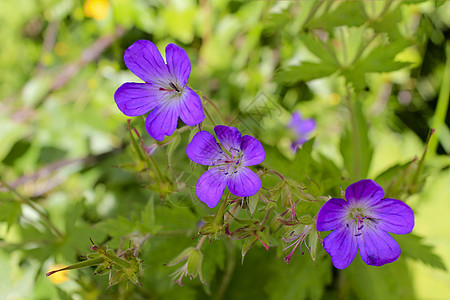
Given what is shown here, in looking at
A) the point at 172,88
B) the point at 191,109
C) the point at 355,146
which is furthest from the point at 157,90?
the point at 355,146

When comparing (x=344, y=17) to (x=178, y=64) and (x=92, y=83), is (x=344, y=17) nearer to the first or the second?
(x=178, y=64)

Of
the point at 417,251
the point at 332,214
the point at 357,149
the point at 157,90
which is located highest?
the point at 157,90

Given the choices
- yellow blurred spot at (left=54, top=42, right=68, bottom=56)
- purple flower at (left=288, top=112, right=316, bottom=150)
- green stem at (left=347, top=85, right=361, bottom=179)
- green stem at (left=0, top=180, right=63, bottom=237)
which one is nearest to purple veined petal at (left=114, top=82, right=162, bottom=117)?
green stem at (left=0, top=180, right=63, bottom=237)

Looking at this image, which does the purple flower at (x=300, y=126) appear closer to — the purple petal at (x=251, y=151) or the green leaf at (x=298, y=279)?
the green leaf at (x=298, y=279)

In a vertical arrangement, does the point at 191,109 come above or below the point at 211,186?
above

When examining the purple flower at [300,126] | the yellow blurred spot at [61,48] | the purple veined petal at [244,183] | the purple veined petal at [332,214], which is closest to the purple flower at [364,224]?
the purple veined petal at [332,214]

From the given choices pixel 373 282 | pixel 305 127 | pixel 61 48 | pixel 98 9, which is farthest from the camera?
pixel 61 48

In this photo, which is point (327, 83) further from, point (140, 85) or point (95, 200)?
point (140, 85)
